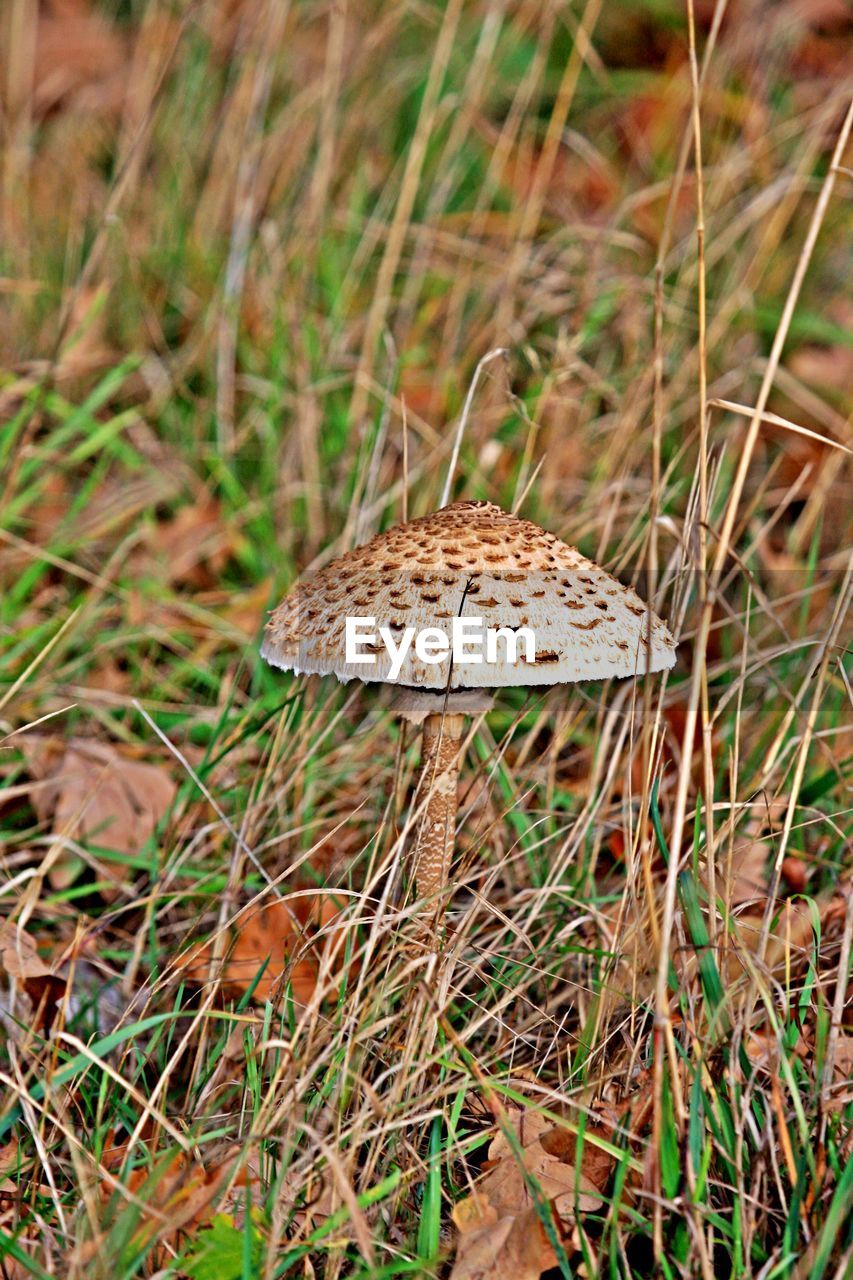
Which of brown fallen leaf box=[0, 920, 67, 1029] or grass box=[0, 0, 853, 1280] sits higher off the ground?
grass box=[0, 0, 853, 1280]

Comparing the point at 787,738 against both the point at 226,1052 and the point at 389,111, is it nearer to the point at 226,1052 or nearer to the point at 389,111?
the point at 226,1052

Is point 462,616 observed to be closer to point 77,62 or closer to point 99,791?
point 99,791

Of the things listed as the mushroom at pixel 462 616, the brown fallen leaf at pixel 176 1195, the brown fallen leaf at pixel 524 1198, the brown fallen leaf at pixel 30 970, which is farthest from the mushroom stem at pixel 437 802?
the brown fallen leaf at pixel 30 970

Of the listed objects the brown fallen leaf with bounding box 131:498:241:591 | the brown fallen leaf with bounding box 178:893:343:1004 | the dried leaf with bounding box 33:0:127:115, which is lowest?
the brown fallen leaf with bounding box 178:893:343:1004

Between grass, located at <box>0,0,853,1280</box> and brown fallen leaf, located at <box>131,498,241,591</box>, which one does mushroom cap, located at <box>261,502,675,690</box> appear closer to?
grass, located at <box>0,0,853,1280</box>

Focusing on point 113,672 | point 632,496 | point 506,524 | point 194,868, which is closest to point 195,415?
point 113,672

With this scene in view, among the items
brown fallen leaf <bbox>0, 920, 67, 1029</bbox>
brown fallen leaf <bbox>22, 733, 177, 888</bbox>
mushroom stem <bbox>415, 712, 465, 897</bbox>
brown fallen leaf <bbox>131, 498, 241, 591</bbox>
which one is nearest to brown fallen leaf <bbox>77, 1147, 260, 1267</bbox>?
brown fallen leaf <bbox>0, 920, 67, 1029</bbox>
